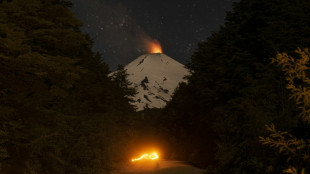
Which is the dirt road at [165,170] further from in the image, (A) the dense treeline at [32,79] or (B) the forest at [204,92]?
(A) the dense treeline at [32,79]

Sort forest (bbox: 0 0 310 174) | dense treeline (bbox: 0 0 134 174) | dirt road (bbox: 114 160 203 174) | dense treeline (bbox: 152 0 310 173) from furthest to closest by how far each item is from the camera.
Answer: dirt road (bbox: 114 160 203 174) < dense treeline (bbox: 152 0 310 173) < dense treeline (bbox: 0 0 134 174) < forest (bbox: 0 0 310 174)

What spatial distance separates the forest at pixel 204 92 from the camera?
9086mm

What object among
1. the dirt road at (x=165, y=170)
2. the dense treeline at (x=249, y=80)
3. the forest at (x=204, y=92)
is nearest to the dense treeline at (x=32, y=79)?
the forest at (x=204, y=92)

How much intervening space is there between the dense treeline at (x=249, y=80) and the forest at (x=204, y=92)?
0.06 m

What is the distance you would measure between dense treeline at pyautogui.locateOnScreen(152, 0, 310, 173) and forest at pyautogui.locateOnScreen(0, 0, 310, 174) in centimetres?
6

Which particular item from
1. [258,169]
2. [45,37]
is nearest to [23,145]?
[45,37]

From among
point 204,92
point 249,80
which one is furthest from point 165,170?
point 249,80

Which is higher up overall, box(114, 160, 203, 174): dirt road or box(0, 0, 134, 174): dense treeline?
box(0, 0, 134, 174): dense treeline

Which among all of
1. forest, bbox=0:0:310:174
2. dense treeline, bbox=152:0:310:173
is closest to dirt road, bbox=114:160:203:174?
forest, bbox=0:0:310:174

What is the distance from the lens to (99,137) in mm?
25250

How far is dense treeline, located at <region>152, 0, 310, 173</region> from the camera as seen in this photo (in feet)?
36.3

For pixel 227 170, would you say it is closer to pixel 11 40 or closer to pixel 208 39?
pixel 11 40

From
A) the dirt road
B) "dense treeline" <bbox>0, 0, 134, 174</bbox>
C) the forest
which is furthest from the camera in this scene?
the dirt road

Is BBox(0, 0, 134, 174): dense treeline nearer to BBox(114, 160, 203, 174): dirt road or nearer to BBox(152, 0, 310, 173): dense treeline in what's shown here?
BBox(152, 0, 310, 173): dense treeline
